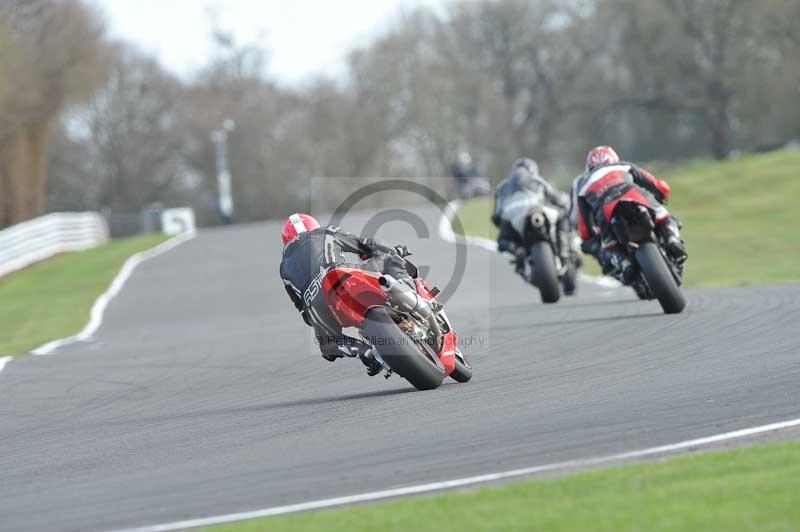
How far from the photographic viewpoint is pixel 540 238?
1591 cm

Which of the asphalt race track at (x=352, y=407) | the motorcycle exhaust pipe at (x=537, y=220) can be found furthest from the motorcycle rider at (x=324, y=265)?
the motorcycle exhaust pipe at (x=537, y=220)

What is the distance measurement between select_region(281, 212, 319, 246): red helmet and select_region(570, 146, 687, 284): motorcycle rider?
4.07 m

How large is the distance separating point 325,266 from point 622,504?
4125mm

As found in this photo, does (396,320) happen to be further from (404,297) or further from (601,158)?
(601,158)

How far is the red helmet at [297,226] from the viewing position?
398 inches

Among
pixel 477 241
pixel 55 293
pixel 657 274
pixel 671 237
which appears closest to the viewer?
pixel 657 274

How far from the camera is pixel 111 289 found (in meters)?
27.3

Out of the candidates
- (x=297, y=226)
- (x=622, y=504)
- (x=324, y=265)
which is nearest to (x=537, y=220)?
(x=297, y=226)

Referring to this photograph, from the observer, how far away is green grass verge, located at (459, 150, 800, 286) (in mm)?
22141

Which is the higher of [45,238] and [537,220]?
[45,238]

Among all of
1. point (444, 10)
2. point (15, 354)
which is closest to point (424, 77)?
point (444, 10)

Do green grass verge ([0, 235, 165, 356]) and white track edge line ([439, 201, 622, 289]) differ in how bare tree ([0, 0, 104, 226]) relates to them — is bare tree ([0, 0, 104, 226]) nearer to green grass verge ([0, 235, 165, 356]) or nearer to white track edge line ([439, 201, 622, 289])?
green grass verge ([0, 235, 165, 356])

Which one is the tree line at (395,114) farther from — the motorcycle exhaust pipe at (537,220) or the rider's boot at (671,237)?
the rider's boot at (671,237)

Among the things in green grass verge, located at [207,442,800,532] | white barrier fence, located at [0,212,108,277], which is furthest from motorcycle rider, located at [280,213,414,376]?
white barrier fence, located at [0,212,108,277]
